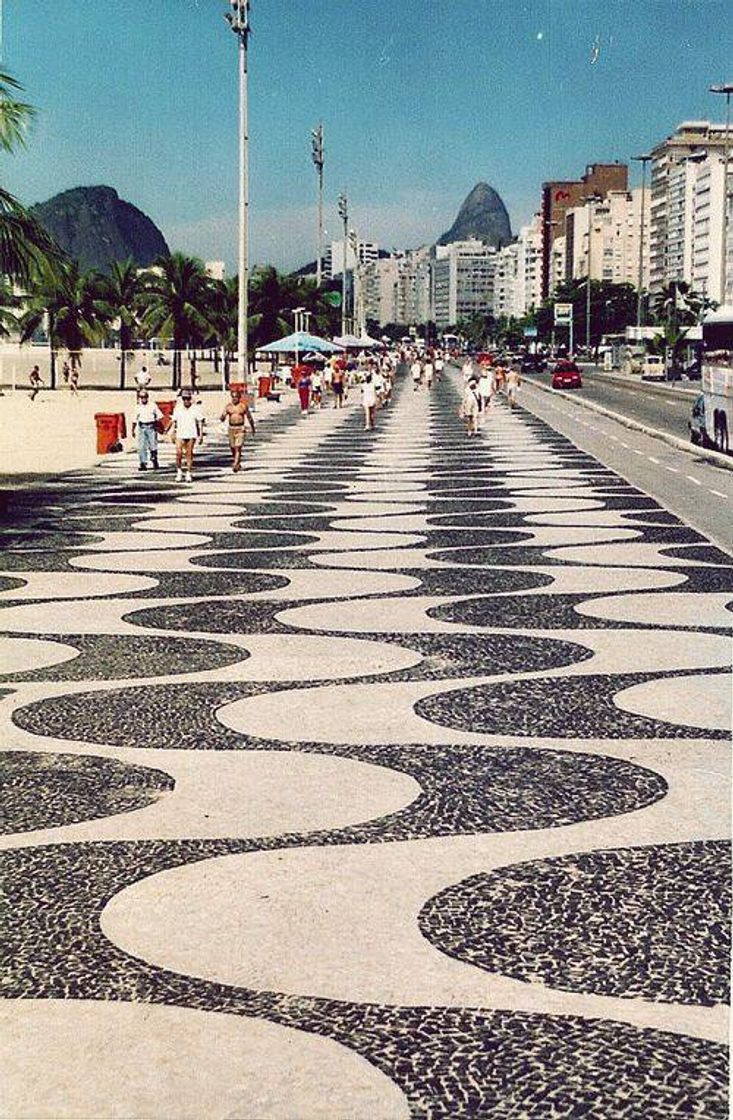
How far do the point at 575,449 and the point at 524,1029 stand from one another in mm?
29860

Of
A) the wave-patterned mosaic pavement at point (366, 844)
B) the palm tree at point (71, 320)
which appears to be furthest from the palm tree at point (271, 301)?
the wave-patterned mosaic pavement at point (366, 844)

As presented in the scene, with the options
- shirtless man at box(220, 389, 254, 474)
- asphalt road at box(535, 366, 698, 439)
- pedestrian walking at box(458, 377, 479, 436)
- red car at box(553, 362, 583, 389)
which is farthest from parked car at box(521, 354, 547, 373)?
shirtless man at box(220, 389, 254, 474)

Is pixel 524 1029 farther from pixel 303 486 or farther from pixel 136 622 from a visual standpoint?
pixel 303 486

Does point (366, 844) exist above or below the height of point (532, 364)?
below

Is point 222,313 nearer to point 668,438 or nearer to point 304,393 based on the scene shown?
point 304,393

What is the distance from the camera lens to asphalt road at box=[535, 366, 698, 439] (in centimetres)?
4415

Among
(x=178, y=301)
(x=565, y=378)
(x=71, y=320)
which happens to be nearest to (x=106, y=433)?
(x=565, y=378)

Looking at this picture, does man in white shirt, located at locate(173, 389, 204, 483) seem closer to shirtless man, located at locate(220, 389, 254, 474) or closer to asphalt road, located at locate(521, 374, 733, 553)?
shirtless man, located at locate(220, 389, 254, 474)

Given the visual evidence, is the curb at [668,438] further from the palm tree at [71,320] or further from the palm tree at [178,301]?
the palm tree at [71,320]

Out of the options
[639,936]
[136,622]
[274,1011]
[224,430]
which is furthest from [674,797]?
[224,430]

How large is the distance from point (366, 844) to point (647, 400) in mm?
55497

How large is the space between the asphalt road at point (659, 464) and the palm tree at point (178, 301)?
84.4 ft

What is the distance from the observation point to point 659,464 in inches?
1141

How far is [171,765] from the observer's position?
284 inches
